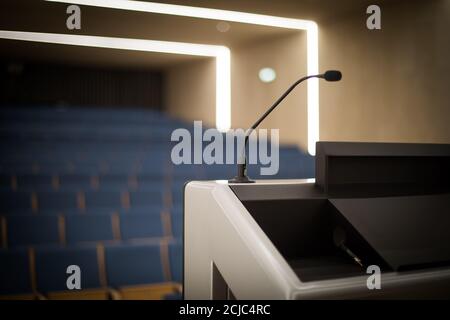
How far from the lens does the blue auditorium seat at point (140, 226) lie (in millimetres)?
1178

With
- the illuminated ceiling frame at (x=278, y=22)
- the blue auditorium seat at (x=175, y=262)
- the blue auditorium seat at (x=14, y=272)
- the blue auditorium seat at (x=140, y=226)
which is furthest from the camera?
the illuminated ceiling frame at (x=278, y=22)

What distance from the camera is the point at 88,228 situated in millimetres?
1148

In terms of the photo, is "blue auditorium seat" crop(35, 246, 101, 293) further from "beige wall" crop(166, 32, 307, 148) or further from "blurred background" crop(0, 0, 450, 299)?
"beige wall" crop(166, 32, 307, 148)

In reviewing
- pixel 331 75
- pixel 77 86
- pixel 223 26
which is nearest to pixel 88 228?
pixel 331 75

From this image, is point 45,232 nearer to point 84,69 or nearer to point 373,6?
point 373,6

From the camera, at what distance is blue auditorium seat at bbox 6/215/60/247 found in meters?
1.07

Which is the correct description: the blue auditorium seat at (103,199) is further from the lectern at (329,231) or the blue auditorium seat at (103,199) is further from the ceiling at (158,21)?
the lectern at (329,231)

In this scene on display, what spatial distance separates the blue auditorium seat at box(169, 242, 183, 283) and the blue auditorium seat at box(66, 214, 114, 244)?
0.17 metres

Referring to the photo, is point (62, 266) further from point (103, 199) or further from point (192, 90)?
point (192, 90)

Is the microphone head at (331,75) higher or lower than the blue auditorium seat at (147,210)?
higher

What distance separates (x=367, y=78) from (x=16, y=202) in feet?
3.53

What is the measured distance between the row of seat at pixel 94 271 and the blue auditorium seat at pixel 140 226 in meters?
0.14

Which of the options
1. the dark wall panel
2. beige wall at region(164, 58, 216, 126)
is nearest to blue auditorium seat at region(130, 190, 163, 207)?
beige wall at region(164, 58, 216, 126)

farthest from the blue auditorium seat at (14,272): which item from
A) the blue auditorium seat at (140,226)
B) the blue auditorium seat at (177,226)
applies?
the blue auditorium seat at (177,226)
